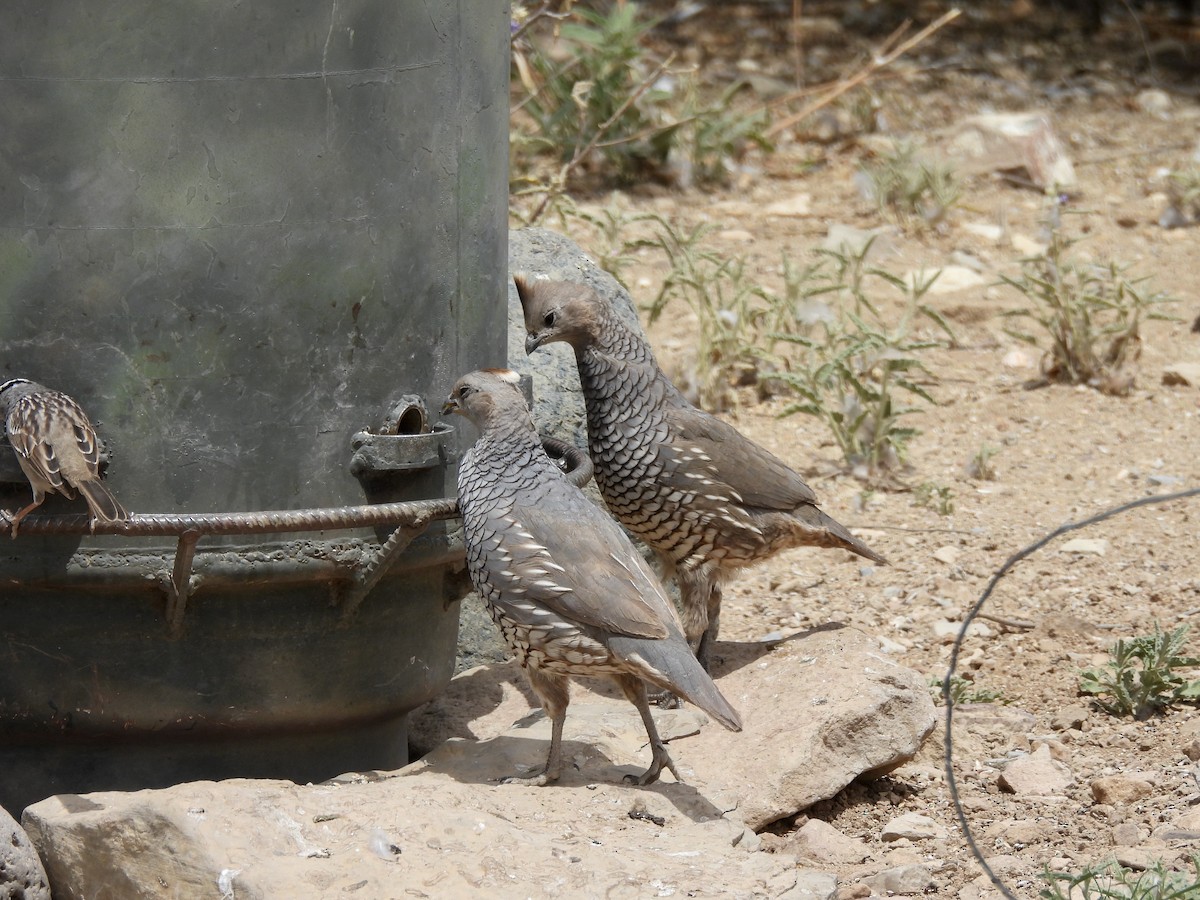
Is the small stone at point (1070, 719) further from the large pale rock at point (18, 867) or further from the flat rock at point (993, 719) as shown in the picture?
the large pale rock at point (18, 867)

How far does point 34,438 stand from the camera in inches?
153

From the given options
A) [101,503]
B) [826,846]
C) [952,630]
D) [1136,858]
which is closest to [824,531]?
[952,630]

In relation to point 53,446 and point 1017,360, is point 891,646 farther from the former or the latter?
point 53,446

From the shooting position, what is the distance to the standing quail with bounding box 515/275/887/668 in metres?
5.41

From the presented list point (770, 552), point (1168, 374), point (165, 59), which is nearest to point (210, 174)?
point (165, 59)

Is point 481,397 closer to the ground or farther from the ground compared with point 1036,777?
farther from the ground

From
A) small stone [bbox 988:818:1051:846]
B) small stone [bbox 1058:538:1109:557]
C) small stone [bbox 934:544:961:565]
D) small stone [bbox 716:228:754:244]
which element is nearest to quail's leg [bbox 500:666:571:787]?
small stone [bbox 988:818:1051:846]

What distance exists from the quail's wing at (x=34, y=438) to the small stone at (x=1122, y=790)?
2.83m

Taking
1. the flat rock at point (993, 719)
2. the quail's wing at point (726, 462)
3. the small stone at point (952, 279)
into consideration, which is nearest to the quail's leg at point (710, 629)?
the quail's wing at point (726, 462)

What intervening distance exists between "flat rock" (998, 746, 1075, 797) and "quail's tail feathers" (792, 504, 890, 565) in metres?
1.03

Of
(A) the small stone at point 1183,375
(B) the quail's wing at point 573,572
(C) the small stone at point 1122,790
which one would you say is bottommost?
(C) the small stone at point 1122,790

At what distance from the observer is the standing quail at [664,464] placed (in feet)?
17.7

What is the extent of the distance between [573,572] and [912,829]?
1.17 m

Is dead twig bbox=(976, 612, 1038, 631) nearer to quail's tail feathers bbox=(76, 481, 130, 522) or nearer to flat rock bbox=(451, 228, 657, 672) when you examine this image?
flat rock bbox=(451, 228, 657, 672)
